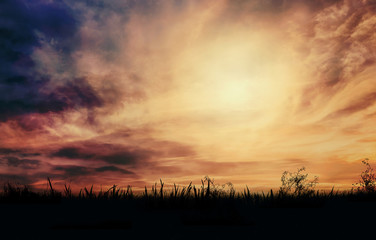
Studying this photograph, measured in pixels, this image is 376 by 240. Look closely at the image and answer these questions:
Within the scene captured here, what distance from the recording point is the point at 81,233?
278 cm

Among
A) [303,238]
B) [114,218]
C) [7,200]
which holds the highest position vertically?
[7,200]

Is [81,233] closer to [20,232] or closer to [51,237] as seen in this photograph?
[51,237]

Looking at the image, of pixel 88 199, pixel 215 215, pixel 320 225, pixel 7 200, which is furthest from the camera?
pixel 7 200

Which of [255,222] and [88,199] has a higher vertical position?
[88,199]

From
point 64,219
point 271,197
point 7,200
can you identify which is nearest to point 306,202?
point 271,197

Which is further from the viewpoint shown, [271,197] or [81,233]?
[271,197]

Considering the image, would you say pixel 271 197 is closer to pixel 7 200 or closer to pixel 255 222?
pixel 255 222

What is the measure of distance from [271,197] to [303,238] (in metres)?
3.04

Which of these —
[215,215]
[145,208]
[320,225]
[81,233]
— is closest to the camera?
[81,233]

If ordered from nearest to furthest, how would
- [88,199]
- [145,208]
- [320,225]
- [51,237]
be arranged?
[51,237] → [320,225] → [145,208] → [88,199]

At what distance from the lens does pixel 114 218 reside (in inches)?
135

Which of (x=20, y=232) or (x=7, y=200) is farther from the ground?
(x=7, y=200)

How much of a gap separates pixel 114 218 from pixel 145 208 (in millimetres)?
1385

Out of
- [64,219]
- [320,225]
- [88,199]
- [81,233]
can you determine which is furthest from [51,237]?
[88,199]
